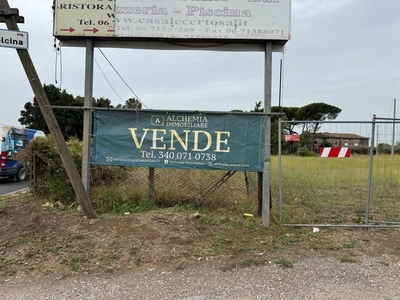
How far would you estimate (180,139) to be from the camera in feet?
17.9

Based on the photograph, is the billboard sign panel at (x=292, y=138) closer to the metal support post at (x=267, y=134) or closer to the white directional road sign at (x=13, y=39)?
the metal support post at (x=267, y=134)

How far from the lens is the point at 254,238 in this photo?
4.83m

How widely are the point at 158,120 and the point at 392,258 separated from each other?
163 inches

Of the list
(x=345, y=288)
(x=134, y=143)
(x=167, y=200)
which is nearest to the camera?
(x=345, y=288)

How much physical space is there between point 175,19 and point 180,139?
2.02m

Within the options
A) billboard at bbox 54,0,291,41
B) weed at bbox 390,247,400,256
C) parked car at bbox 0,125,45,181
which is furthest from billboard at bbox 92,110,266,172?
parked car at bbox 0,125,45,181

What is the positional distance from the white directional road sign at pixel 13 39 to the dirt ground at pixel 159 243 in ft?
9.21

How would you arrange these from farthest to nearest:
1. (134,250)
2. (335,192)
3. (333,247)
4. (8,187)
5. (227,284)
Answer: (8,187) < (335,192) < (333,247) < (134,250) < (227,284)

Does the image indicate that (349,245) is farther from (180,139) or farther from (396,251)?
(180,139)

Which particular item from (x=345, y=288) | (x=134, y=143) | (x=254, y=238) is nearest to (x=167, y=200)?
(x=134, y=143)

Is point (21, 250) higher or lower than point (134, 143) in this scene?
lower

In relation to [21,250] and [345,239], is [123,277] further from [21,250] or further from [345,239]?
[345,239]

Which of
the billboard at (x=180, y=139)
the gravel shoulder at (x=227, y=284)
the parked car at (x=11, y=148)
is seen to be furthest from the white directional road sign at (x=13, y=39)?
the parked car at (x=11, y=148)

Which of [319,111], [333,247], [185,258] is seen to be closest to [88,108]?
[185,258]
